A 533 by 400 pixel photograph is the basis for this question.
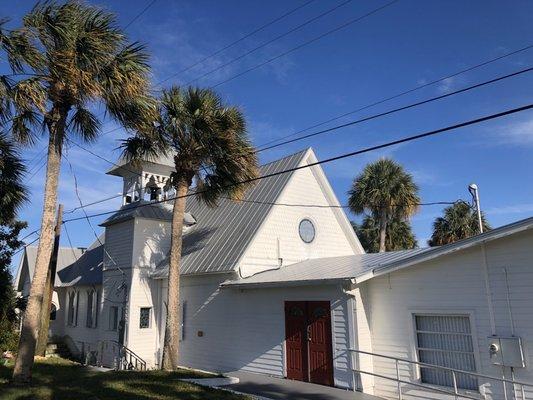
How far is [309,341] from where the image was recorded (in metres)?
14.4

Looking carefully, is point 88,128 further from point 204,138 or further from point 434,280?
point 434,280

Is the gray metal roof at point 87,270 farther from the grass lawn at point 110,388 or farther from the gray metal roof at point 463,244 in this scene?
the gray metal roof at point 463,244

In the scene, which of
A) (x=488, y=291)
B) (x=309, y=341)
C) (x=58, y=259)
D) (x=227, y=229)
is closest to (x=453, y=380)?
(x=488, y=291)

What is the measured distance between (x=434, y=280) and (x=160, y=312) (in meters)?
A: 12.5

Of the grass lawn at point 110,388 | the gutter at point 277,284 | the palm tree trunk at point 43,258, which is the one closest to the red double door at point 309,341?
the gutter at point 277,284

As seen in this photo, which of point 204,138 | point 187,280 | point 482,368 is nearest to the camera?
point 482,368

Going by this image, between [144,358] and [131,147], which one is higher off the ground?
[131,147]

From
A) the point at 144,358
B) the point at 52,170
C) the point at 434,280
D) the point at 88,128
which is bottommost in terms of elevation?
the point at 144,358

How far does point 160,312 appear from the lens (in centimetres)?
2083

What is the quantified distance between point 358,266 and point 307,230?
6.27 metres

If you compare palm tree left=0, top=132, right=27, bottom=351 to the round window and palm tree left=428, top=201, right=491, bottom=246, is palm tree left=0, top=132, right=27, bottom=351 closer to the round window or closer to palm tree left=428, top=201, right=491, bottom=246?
the round window

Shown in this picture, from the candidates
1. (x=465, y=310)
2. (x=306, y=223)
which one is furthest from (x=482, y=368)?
(x=306, y=223)

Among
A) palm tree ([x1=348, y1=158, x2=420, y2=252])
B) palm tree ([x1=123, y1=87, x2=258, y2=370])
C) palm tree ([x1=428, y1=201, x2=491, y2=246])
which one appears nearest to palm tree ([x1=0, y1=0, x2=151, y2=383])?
palm tree ([x1=123, y1=87, x2=258, y2=370])

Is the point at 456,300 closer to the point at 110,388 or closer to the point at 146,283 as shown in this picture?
the point at 110,388
